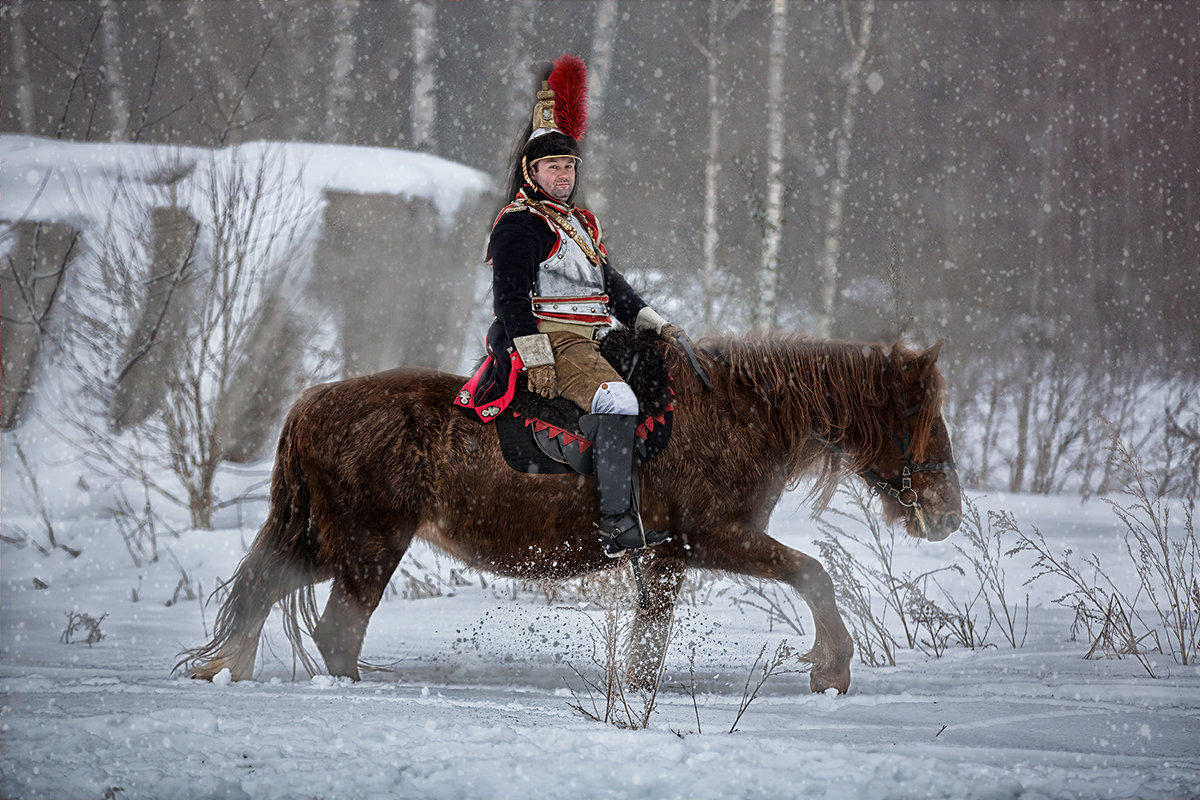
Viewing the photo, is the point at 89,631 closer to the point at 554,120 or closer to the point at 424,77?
Answer: the point at 554,120

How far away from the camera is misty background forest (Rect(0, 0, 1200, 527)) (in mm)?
6945

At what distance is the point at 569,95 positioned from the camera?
3596 millimetres

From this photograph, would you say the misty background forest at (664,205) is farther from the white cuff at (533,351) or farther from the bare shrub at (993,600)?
the white cuff at (533,351)

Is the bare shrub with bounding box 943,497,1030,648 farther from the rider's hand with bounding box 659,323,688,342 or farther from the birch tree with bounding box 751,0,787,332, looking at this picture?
the birch tree with bounding box 751,0,787,332

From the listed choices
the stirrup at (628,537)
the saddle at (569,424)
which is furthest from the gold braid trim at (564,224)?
the stirrup at (628,537)

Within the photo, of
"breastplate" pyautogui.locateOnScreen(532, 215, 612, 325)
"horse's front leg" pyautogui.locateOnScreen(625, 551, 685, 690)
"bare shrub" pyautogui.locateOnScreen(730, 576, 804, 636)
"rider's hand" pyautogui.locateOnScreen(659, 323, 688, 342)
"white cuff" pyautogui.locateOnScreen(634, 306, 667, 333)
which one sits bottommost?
"bare shrub" pyautogui.locateOnScreen(730, 576, 804, 636)

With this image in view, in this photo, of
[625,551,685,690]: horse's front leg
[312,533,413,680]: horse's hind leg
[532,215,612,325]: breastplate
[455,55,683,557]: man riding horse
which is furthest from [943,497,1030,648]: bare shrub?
[312,533,413,680]: horse's hind leg

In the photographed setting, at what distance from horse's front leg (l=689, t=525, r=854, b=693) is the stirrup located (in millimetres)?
218

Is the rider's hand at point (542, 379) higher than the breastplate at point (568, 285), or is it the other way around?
the breastplate at point (568, 285)

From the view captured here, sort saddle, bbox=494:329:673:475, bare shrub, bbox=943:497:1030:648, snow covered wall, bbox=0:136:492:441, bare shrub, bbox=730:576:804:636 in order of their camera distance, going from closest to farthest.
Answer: saddle, bbox=494:329:673:475 < bare shrub, bbox=943:497:1030:648 < bare shrub, bbox=730:576:804:636 < snow covered wall, bbox=0:136:492:441

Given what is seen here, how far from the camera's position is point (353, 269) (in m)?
10.3

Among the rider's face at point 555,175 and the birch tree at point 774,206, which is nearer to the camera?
the rider's face at point 555,175

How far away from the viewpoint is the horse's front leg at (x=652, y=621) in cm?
337

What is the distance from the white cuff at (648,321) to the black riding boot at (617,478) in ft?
2.08
